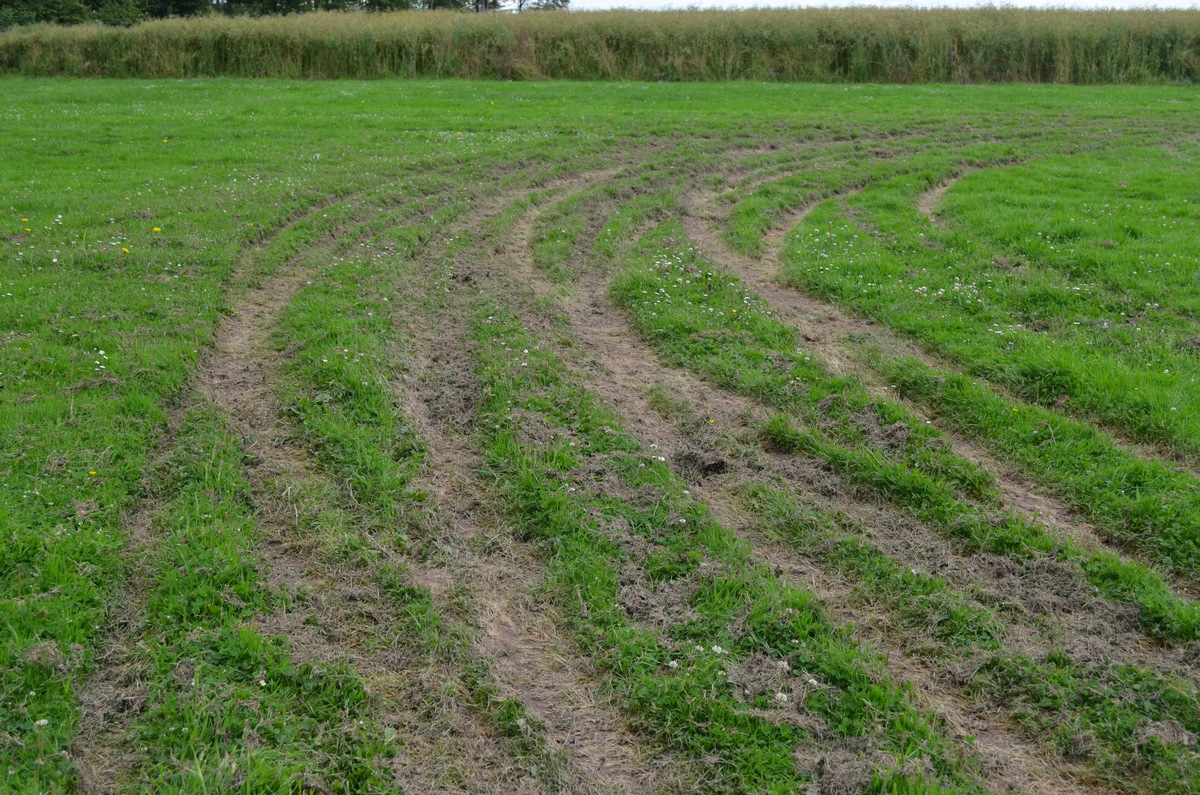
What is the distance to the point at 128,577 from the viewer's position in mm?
4473

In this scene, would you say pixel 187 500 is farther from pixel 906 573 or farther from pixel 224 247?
pixel 224 247

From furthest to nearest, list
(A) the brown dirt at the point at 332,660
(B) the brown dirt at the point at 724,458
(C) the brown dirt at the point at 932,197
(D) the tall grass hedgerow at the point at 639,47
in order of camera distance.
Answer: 1. (D) the tall grass hedgerow at the point at 639,47
2. (C) the brown dirt at the point at 932,197
3. (B) the brown dirt at the point at 724,458
4. (A) the brown dirt at the point at 332,660

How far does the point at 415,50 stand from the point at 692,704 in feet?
90.4

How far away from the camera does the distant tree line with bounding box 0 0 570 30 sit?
36.8 metres

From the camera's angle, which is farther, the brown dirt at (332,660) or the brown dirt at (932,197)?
the brown dirt at (932,197)

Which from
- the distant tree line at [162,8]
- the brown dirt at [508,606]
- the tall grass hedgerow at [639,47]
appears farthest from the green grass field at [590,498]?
the distant tree line at [162,8]

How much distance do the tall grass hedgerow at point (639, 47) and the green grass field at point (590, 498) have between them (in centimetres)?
1797

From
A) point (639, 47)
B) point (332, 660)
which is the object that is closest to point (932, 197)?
point (332, 660)

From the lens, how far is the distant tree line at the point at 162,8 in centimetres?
3684

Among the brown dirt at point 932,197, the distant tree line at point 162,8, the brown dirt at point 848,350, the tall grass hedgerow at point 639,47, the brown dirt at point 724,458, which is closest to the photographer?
the brown dirt at point 724,458

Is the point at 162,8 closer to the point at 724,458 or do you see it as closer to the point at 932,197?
the point at 932,197

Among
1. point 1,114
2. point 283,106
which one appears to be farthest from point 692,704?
point 1,114

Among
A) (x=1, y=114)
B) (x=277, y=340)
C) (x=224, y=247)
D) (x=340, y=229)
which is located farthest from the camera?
(x=1, y=114)

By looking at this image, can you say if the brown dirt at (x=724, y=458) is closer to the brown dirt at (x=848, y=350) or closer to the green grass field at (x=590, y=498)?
the green grass field at (x=590, y=498)
